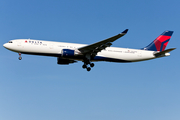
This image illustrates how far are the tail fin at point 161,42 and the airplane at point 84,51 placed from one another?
1566mm

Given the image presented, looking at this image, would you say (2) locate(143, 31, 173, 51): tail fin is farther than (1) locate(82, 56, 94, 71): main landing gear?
Yes

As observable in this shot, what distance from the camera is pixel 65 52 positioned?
109 feet

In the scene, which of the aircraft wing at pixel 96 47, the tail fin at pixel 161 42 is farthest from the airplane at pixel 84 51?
the tail fin at pixel 161 42

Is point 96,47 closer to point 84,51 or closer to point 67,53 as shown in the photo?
point 84,51

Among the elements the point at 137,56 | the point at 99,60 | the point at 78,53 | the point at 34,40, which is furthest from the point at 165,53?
the point at 34,40

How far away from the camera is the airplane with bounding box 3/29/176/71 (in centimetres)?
3369

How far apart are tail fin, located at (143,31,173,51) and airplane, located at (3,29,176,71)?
157 cm

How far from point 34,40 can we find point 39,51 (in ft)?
6.04

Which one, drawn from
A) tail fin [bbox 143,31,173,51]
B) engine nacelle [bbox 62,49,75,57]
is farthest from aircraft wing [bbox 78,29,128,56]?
tail fin [bbox 143,31,173,51]

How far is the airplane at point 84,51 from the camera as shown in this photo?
33688mm

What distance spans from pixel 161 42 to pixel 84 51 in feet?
44.7

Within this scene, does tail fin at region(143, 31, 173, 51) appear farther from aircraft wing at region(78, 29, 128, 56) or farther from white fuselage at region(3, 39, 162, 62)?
aircraft wing at region(78, 29, 128, 56)

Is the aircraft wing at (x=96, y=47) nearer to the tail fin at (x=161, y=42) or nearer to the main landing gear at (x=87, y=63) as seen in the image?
the main landing gear at (x=87, y=63)

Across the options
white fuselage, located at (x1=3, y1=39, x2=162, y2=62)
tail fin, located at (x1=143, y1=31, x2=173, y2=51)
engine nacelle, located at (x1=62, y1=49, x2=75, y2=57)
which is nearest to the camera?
engine nacelle, located at (x1=62, y1=49, x2=75, y2=57)
